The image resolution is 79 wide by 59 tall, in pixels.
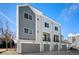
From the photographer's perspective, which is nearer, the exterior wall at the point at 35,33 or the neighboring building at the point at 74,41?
the exterior wall at the point at 35,33

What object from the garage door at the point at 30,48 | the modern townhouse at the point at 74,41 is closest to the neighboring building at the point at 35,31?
the garage door at the point at 30,48

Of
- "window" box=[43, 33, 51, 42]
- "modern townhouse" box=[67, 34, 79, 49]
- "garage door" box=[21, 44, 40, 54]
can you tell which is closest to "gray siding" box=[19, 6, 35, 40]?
"garage door" box=[21, 44, 40, 54]

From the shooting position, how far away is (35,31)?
17.2 feet

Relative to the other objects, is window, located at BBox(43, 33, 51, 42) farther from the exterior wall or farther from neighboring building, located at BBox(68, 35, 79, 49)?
neighboring building, located at BBox(68, 35, 79, 49)

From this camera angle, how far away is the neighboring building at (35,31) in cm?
516

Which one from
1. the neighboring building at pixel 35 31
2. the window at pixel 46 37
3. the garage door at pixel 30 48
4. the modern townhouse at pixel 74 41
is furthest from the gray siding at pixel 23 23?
the modern townhouse at pixel 74 41

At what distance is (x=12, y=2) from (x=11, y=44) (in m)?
0.83

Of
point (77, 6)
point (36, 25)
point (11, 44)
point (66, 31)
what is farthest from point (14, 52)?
point (77, 6)

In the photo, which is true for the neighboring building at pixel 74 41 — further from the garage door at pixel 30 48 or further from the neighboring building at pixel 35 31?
the garage door at pixel 30 48

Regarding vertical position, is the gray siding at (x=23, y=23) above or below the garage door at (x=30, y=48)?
above

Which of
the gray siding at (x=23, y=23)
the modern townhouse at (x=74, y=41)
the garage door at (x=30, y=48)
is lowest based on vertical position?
the garage door at (x=30, y=48)

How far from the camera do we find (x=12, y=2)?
17.0 ft

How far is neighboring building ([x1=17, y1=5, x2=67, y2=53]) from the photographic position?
16.9 feet
